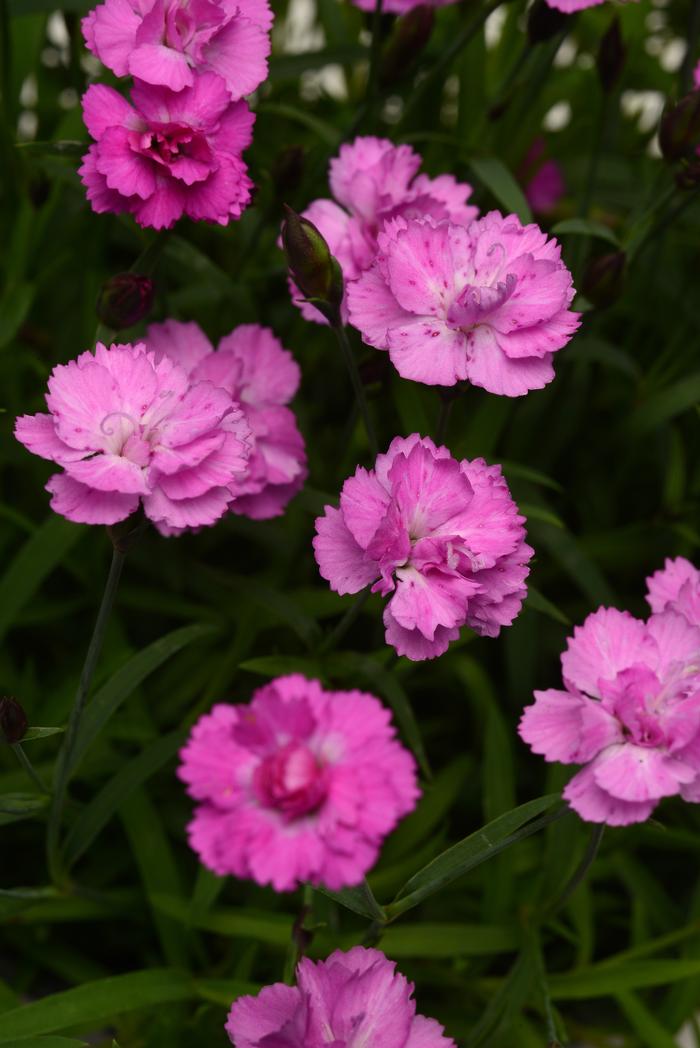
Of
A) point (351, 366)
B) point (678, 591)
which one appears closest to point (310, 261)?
point (351, 366)

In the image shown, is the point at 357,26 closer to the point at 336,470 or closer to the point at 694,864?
the point at 336,470

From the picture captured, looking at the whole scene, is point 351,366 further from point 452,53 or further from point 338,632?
point 452,53

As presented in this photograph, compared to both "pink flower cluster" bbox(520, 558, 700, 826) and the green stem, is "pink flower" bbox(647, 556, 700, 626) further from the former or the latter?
the green stem

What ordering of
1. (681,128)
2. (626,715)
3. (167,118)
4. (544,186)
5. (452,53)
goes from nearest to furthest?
(626,715) → (167,118) → (681,128) → (452,53) → (544,186)

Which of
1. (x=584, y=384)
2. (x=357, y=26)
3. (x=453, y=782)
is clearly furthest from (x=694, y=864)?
(x=357, y=26)

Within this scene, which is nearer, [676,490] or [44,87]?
[676,490]

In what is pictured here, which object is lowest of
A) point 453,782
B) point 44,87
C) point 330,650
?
point 453,782

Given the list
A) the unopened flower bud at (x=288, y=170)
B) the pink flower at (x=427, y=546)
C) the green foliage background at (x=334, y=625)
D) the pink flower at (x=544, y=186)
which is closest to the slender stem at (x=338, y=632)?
the green foliage background at (x=334, y=625)
